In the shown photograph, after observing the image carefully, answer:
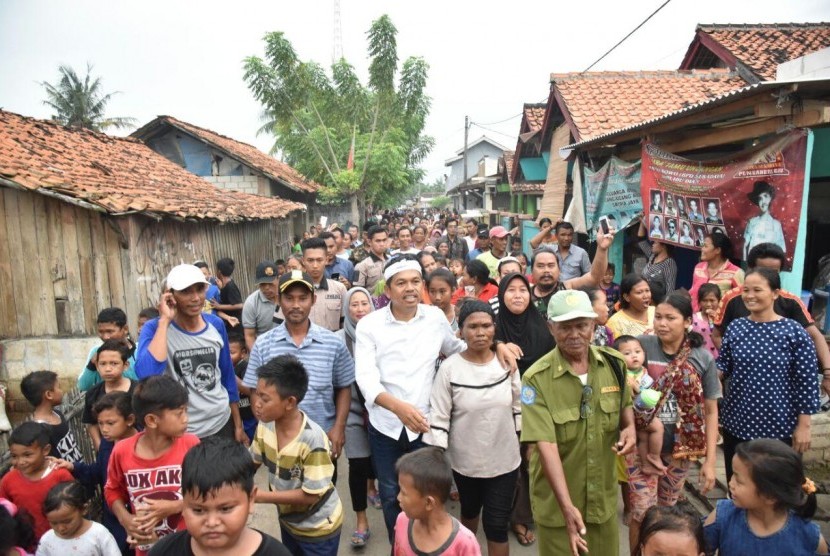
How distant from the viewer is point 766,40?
11.3m

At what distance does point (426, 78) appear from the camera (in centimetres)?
2452

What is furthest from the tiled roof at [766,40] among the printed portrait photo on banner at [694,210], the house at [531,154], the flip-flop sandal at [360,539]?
the flip-flop sandal at [360,539]

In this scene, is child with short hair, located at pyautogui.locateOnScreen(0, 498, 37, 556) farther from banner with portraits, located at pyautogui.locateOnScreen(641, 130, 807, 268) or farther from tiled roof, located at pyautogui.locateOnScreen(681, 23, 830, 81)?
tiled roof, located at pyautogui.locateOnScreen(681, 23, 830, 81)

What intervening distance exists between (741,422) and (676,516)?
1.77m

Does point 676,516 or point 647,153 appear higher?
point 647,153

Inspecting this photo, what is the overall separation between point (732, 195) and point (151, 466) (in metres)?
5.54

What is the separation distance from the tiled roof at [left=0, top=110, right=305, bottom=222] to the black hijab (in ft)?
16.9

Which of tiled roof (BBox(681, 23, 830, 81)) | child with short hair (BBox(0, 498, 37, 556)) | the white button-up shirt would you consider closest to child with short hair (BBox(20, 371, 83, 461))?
child with short hair (BBox(0, 498, 37, 556))

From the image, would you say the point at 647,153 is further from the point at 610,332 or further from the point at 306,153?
the point at 306,153

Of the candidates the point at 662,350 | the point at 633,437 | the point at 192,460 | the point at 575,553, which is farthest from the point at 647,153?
the point at 192,460

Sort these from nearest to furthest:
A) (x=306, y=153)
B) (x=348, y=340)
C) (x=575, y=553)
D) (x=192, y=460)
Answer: (x=192, y=460)
(x=575, y=553)
(x=348, y=340)
(x=306, y=153)

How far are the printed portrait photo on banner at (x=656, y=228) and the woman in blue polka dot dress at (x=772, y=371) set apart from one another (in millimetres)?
Answer: 3505

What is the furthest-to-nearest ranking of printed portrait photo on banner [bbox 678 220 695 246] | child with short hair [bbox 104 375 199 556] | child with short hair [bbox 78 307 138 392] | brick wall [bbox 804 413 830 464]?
printed portrait photo on banner [bbox 678 220 695 246] → brick wall [bbox 804 413 830 464] → child with short hair [bbox 78 307 138 392] → child with short hair [bbox 104 375 199 556]

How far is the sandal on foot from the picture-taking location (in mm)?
3773
